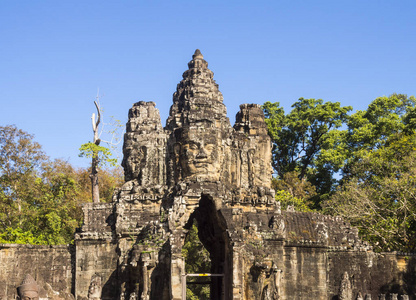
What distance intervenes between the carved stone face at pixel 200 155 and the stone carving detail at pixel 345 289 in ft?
21.1

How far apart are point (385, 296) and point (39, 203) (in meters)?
20.4

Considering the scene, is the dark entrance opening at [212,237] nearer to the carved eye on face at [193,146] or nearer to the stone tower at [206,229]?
the stone tower at [206,229]

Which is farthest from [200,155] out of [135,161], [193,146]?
[135,161]

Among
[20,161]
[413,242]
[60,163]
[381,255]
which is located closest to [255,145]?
[381,255]

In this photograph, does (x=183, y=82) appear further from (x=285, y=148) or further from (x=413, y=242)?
(x=285, y=148)

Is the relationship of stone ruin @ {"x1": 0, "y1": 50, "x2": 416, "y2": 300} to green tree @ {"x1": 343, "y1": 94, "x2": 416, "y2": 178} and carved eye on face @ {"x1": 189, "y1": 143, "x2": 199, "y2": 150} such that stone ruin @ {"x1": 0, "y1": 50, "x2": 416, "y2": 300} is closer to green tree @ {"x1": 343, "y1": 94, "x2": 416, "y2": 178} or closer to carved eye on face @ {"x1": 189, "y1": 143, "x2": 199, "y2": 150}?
carved eye on face @ {"x1": 189, "y1": 143, "x2": 199, "y2": 150}

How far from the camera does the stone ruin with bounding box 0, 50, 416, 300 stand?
73.6ft

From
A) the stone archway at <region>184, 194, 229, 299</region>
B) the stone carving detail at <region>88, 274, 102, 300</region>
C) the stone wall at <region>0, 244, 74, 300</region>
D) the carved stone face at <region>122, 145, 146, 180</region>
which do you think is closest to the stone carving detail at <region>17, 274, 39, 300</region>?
the stone wall at <region>0, 244, 74, 300</region>

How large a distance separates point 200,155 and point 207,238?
4.43 metres

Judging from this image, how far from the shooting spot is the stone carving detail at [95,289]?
23.1 meters

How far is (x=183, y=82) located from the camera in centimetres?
2922

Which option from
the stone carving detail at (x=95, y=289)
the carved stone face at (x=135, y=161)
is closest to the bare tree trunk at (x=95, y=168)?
the carved stone face at (x=135, y=161)

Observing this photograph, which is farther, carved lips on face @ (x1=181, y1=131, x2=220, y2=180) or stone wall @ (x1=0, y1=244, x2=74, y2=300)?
carved lips on face @ (x1=181, y1=131, x2=220, y2=180)

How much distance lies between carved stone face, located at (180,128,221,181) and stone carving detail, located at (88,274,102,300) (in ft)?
17.7
